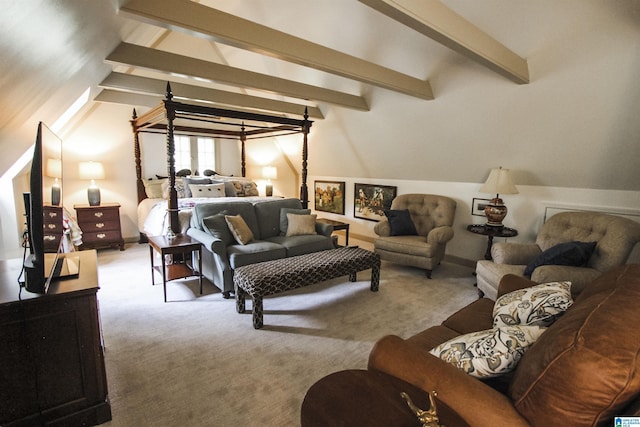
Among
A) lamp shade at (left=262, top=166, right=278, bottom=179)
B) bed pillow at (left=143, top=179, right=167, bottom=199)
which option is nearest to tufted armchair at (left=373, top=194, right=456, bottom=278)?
lamp shade at (left=262, top=166, right=278, bottom=179)

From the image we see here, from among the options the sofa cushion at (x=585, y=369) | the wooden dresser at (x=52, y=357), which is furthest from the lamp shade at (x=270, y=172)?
the sofa cushion at (x=585, y=369)

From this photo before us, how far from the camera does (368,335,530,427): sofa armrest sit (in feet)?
3.23

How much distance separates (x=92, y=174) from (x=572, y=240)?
252 inches

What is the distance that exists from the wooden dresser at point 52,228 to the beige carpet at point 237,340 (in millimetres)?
918

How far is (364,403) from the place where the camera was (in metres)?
1.06

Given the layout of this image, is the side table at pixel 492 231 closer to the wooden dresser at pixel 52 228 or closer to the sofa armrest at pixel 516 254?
the sofa armrest at pixel 516 254

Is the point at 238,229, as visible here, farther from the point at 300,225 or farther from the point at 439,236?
the point at 439,236

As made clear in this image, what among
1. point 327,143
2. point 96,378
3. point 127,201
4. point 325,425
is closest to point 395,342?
point 325,425

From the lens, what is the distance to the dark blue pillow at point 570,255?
263cm

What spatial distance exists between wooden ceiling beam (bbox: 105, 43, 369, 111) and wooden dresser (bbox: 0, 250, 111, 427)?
214 cm

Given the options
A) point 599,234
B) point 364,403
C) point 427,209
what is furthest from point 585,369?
point 427,209

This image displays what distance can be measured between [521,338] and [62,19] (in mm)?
2685

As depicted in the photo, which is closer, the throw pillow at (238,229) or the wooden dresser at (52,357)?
the wooden dresser at (52,357)

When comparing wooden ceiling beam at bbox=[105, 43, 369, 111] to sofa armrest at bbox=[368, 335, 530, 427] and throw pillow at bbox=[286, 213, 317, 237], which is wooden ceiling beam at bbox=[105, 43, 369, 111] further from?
sofa armrest at bbox=[368, 335, 530, 427]
